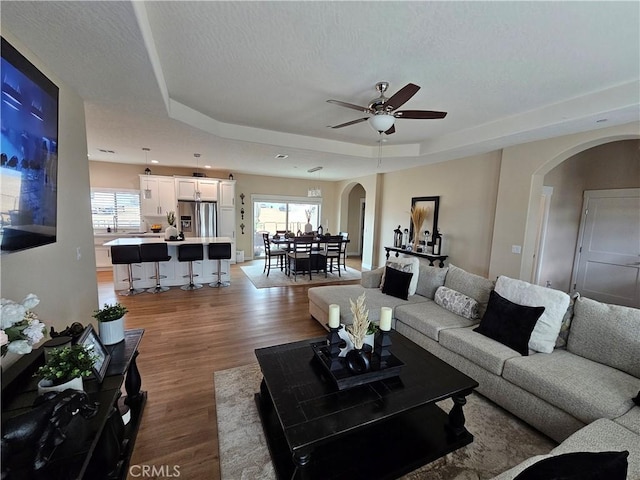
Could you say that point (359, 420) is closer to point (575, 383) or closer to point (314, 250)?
point (575, 383)

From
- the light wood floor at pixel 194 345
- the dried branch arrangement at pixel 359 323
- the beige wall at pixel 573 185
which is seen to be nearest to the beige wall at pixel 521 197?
Answer: the beige wall at pixel 573 185

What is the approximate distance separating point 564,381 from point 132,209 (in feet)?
28.0

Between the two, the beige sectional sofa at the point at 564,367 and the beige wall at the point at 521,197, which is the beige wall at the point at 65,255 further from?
the beige wall at the point at 521,197

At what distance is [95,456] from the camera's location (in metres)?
1.47

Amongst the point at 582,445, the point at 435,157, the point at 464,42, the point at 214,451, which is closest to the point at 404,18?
the point at 464,42

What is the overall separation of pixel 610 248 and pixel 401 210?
3727 millimetres

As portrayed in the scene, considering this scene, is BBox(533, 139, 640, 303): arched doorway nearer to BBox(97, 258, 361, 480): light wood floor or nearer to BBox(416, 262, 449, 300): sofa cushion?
BBox(416, 262, 449, 300): sofa cushion

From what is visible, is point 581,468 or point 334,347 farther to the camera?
point 334,347

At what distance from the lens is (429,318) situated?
2887 mm

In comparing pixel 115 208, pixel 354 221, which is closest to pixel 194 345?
pixel 115 208

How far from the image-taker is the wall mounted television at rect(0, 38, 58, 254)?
1391 mm

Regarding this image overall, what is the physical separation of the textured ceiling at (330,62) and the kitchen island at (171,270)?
1994 millimetres

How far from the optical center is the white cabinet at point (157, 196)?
6727mm

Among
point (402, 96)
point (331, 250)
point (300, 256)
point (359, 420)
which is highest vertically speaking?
point (402, 96)
